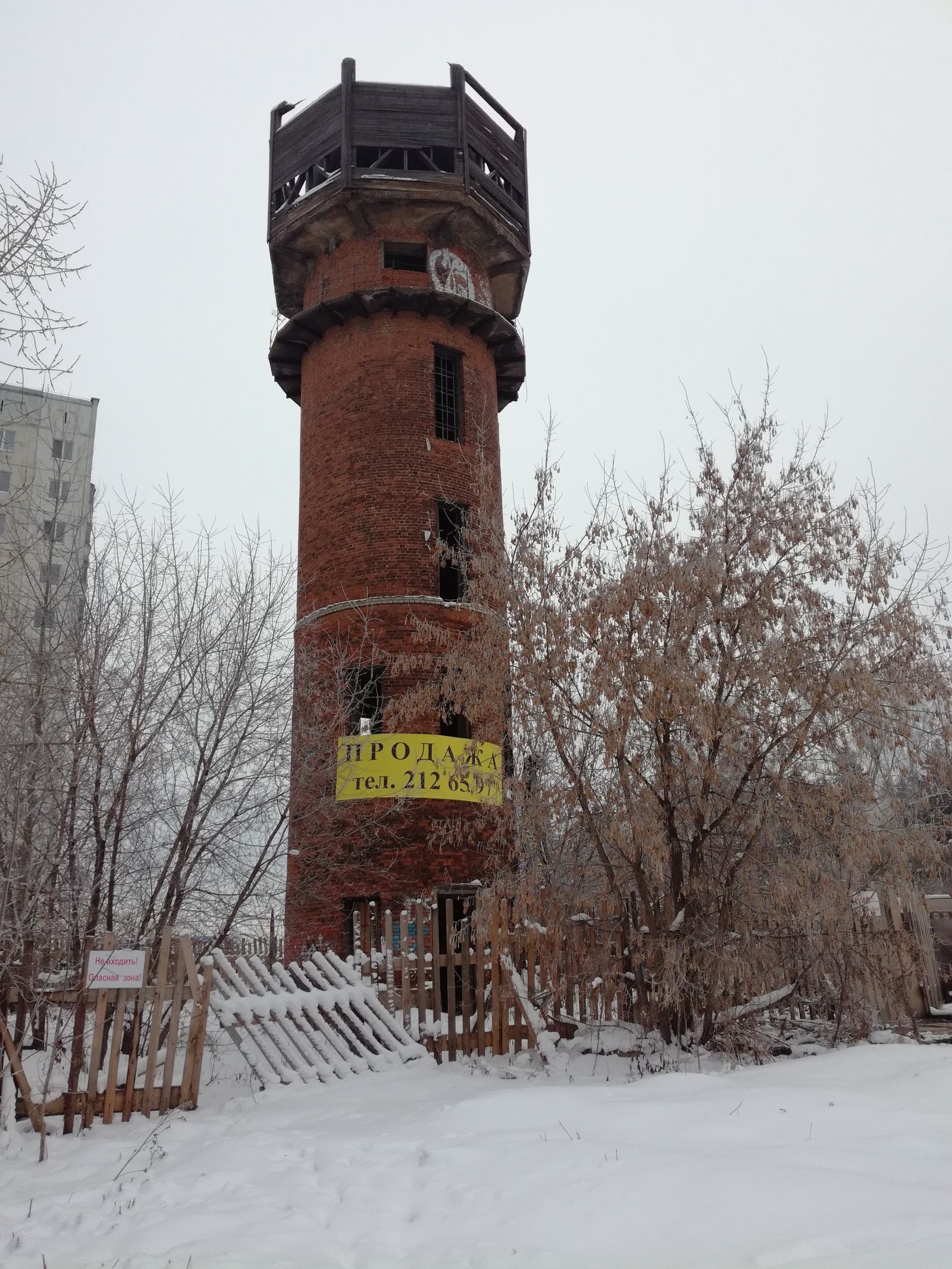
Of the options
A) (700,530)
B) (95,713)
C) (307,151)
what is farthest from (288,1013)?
(307,151)

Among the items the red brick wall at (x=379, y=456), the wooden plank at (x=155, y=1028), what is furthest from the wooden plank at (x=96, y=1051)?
the red brick wall at (x=379, y=456)

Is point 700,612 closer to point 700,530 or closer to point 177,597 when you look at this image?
point 700,530

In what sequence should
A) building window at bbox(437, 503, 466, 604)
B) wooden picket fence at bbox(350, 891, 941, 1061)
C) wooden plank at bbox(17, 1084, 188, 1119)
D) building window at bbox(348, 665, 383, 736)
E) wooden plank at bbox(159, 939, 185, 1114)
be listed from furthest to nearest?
building window at bbox(437, 503, 466, 604), building window at bbox(348, 665, 383, 736), wooden picket fence at bbox(350, 891, 941, 1061), wooden plank at bbox(159, 939, 185, 1114), wooden plank at bbox(17, 1084, 188, 1119)

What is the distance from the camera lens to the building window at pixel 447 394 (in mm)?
20656

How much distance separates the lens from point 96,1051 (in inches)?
295

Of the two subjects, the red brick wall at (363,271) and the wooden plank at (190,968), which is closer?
the wooden plank at (190,968)

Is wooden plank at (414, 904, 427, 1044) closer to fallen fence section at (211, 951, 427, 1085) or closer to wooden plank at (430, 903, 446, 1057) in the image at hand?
wooden plank at (430, 903, 446, 1057)

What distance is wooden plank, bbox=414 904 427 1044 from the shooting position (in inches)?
394

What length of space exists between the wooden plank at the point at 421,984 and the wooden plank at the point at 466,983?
1.31 feet

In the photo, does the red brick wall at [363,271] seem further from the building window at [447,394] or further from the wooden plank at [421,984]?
the wooden plank at [421,984]

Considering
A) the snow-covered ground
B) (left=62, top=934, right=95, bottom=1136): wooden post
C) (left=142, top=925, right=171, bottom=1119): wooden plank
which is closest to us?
the snow-covered ground

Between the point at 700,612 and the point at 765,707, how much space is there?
1.00 meters

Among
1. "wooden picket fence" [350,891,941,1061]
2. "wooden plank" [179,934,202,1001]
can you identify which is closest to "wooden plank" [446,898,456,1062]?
"wooden picket fence" [350,891,941,1061]

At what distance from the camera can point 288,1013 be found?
9.45m
